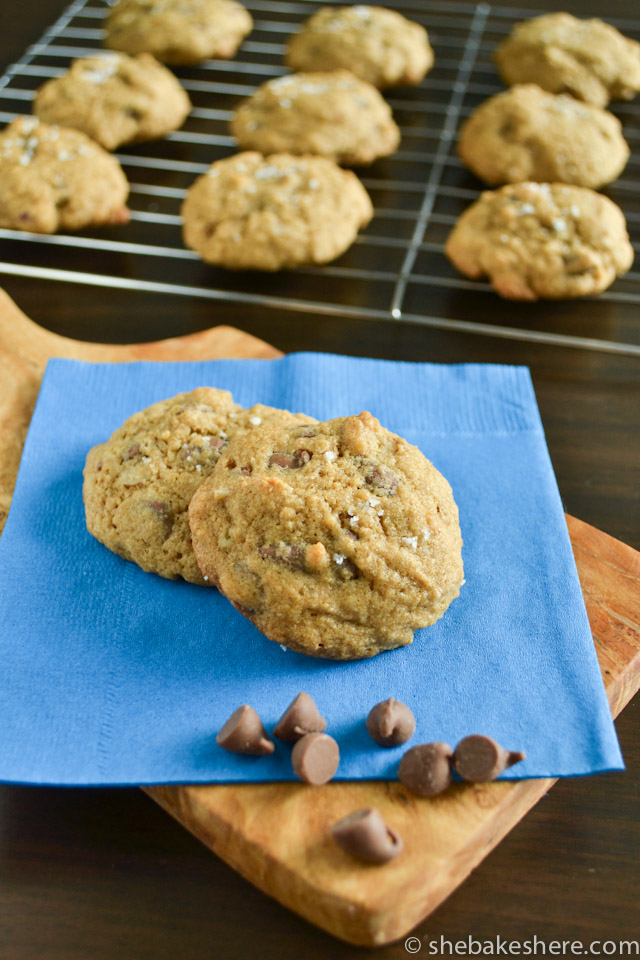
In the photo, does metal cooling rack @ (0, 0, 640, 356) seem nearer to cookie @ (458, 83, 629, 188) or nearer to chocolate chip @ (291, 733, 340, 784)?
cookie @ (458, 83, 629, 188)

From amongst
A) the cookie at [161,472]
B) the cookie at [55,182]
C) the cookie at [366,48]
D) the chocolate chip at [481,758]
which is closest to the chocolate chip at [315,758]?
the chocolate chip at [481,758]

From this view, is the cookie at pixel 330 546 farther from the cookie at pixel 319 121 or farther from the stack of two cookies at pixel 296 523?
the cookie at pixel 319 121

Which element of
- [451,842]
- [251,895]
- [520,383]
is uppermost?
[520,383]

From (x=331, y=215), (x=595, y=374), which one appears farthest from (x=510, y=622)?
(x=331, y=215)

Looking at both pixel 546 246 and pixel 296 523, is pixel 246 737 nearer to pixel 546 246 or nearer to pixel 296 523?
pixel 296 523

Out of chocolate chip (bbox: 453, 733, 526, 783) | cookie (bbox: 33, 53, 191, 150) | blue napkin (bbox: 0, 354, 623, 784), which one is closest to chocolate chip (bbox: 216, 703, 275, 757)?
blue napkin (bbox: 0, 354, 623, 784)

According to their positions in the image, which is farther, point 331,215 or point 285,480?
point 331,215

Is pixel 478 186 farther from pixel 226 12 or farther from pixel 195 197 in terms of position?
pixel 226 12

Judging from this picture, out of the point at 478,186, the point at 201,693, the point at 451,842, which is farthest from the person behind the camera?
the point at 478,186
